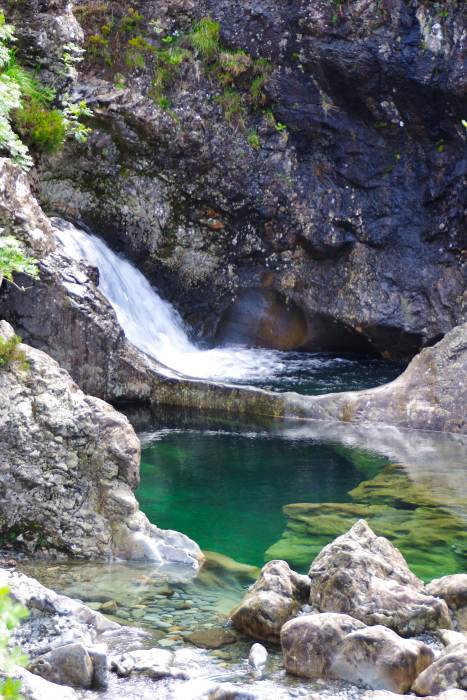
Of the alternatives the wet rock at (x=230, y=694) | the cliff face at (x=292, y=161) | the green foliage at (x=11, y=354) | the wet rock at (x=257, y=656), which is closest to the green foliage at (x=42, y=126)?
the cliff face at (x=292, y=161)

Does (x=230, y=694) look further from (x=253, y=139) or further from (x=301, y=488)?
(x=253, y=139)

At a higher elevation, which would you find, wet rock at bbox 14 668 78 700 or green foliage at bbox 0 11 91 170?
green foliage at bbox 0 11 91 170

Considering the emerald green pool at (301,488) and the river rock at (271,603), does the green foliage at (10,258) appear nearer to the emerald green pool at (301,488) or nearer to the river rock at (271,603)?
the emerald green pool at (301,488)

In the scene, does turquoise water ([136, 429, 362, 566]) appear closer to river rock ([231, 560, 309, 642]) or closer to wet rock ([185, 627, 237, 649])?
river rock ([231, 560, 309, 642])

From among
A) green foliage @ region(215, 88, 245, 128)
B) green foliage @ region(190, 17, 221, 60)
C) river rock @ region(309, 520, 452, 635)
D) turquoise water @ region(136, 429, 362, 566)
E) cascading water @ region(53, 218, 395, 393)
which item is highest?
green foliage @ region(190, 17, 221, 60)

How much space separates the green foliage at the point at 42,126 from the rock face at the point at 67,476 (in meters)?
6.90

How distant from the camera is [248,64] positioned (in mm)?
17344

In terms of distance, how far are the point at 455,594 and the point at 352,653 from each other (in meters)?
1.14

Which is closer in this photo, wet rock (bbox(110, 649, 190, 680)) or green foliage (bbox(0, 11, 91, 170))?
wet rock (bbox(110, 649, 190, 680))

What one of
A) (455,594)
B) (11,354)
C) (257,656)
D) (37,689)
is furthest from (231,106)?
(37,689)

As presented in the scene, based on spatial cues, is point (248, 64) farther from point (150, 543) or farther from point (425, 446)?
point (150, 543)

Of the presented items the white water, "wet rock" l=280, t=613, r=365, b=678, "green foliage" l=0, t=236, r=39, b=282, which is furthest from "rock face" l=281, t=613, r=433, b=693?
the white water

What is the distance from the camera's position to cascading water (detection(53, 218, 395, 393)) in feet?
48.2

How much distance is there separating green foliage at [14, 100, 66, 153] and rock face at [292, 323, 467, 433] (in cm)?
553
